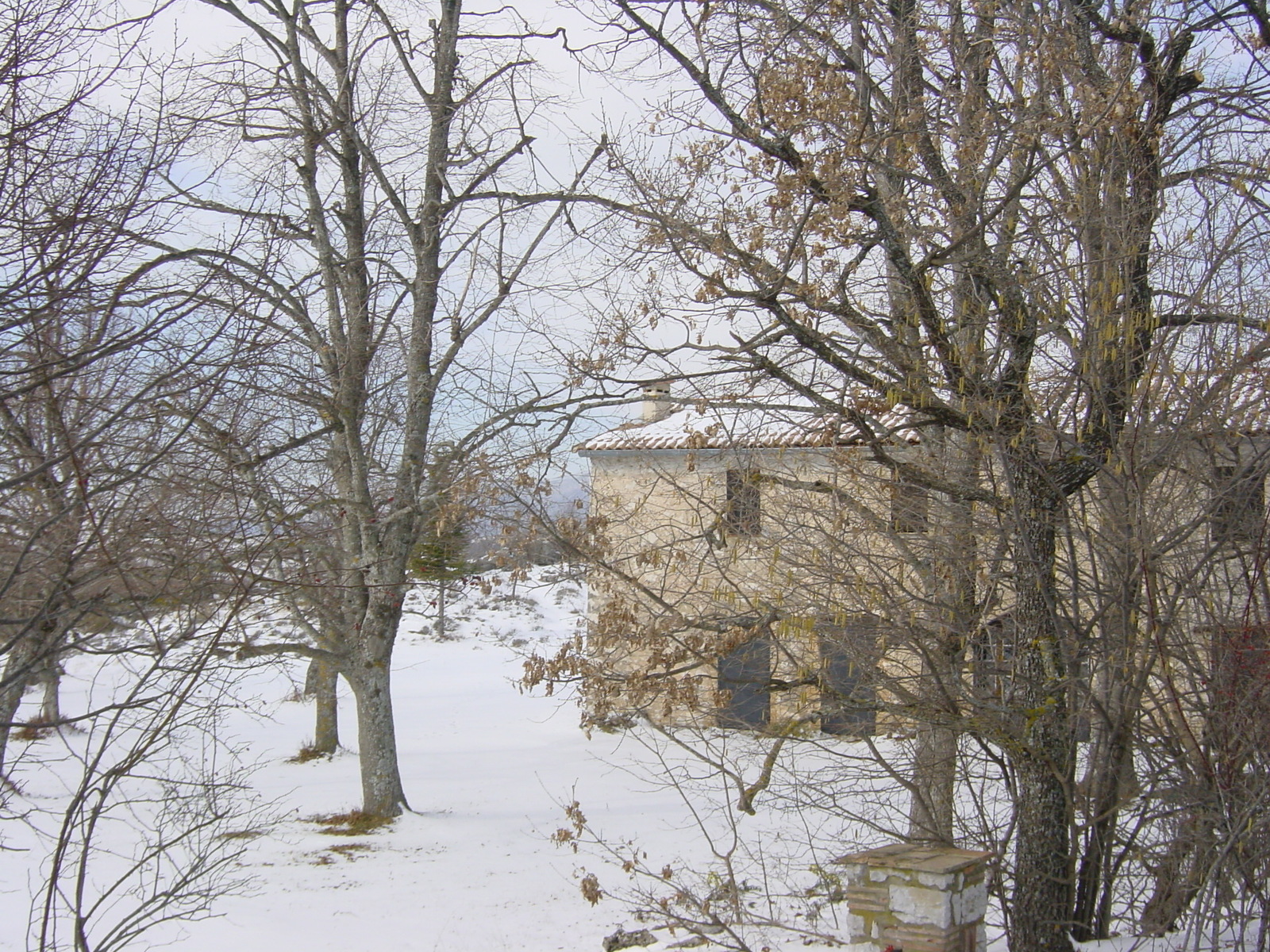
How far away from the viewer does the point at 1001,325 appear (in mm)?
6727

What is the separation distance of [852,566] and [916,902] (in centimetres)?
269

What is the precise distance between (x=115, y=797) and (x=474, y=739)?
8.79 meters

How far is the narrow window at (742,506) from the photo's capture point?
8.28 metres

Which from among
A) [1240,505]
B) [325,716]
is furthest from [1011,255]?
[325,716]

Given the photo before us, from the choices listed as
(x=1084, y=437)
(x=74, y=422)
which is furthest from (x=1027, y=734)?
(x=74, y=422)

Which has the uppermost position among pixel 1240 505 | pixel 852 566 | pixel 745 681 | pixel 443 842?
pixel 1240 505

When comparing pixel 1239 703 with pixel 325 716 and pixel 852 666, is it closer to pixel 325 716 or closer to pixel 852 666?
pixel 852 666

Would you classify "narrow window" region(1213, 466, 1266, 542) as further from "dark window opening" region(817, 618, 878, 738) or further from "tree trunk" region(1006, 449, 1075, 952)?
"dark window opening" region(817, 618, 878, 738)

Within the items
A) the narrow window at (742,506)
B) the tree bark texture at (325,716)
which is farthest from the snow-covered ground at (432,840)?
the narrow window at (742,506)

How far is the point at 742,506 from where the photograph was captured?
8.44m

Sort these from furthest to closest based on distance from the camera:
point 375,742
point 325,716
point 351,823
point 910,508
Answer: point 325,716, point 375,742, point 351,823, point 910,508

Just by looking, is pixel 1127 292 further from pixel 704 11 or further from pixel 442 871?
pixel 442 871

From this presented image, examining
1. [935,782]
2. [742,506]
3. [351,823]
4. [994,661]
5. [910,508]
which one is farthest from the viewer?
[351,823]

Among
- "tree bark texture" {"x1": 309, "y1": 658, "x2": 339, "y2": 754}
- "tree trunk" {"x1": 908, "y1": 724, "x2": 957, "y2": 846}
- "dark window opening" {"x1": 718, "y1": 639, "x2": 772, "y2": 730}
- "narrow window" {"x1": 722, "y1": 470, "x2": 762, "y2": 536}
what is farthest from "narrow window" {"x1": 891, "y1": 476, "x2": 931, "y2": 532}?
"tree bark texture" {"x1": 309, "y1": 658, "x2": 339, "y2": 754}
